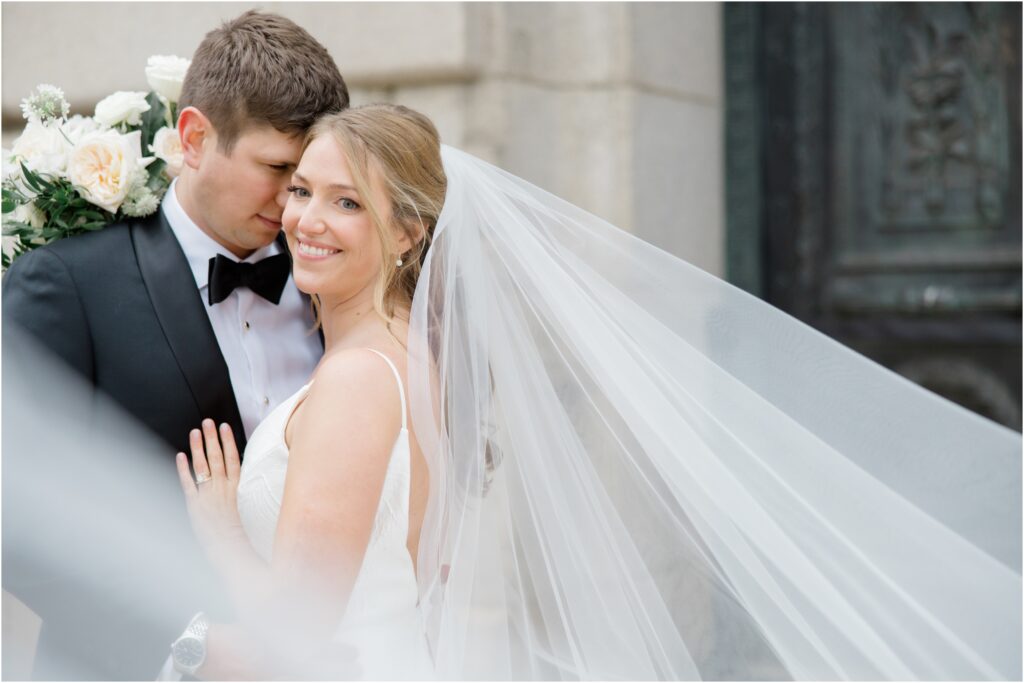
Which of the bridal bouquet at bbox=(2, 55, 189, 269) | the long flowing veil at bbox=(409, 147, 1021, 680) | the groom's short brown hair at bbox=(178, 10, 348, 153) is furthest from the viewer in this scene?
the bridal bouquet at bbox=(2, 55, 189, 269)

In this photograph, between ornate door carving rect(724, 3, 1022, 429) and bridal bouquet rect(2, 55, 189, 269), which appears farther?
ornate door carving rect(724, 3, 1022, 429)

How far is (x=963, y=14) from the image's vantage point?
3.85m

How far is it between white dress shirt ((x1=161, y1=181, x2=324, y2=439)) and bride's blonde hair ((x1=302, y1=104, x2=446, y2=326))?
0.38m

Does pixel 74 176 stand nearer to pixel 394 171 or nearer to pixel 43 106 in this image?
pixel 43 106

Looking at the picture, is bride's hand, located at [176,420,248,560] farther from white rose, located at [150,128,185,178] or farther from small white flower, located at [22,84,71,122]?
small white flower, located at [22,84,71,122]

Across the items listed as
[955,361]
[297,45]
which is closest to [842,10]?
[955,361]

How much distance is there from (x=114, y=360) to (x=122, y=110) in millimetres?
658

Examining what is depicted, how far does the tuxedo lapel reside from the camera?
7.39 feet

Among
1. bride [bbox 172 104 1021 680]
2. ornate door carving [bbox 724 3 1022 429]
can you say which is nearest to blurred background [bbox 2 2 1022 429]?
ornate door carving [bbox 724 3 1022 429]

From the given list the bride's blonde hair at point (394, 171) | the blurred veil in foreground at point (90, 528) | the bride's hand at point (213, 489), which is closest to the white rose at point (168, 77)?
the bride's blonde hair at point (394, 171)

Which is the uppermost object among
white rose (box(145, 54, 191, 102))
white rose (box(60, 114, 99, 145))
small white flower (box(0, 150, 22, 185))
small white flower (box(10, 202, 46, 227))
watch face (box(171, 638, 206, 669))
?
white rose (box(145, 54, 191, 102))

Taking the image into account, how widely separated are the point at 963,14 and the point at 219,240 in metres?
2.80

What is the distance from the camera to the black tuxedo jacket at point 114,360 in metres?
2.15

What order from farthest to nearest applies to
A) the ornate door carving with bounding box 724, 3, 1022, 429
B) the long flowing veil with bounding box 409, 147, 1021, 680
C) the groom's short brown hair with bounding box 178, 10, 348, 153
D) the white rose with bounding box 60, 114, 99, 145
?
the ornate door carving with bounding box 724, 3, 1022, 429 → the white rose with bounding box 60, 114, 99, 145 → the groom's short brown hair with bounding box 178, 10, 348, 153 → the long flowing veil with bounding box 409, 147, 1021, 680
